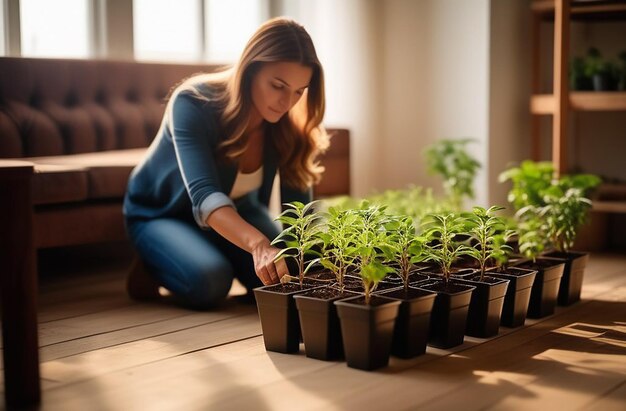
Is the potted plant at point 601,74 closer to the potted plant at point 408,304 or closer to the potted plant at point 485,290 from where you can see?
the potted plant at point 485,290

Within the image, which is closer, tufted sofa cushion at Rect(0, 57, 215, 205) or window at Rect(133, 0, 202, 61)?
tufted sofa cushion at Rect(0, 57, 215, 205)

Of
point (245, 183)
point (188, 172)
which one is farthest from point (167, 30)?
point (188, 172)

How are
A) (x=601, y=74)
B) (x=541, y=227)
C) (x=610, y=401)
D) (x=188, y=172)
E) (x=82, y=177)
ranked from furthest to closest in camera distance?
(x=601, y=74) → (x=82, y=177) → (x=541, y=227) → (x=188, y=172) → (x=610, y=401)

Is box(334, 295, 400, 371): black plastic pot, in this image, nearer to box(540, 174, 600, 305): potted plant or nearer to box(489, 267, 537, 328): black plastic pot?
box(489, 267, 537, 328): black plastic pot

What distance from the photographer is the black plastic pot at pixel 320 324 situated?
204 centimetres

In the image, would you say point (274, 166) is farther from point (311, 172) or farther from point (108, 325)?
point (108, 325)

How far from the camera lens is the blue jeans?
271cm

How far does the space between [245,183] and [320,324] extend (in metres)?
0.93

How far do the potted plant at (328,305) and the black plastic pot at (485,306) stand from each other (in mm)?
380

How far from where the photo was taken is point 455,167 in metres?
4.24

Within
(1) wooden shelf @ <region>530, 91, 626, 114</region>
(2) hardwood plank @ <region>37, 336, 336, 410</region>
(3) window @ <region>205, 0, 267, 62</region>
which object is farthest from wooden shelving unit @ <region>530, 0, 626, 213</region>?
(2) hardwood plank @ <region>37, 336, 336, 410</region>

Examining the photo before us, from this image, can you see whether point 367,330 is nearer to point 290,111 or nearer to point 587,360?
point 587,360

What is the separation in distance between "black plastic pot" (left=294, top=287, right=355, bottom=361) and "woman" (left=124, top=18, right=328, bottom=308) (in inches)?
8.1

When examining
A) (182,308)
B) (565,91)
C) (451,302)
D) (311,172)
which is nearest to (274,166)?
(311,172)
